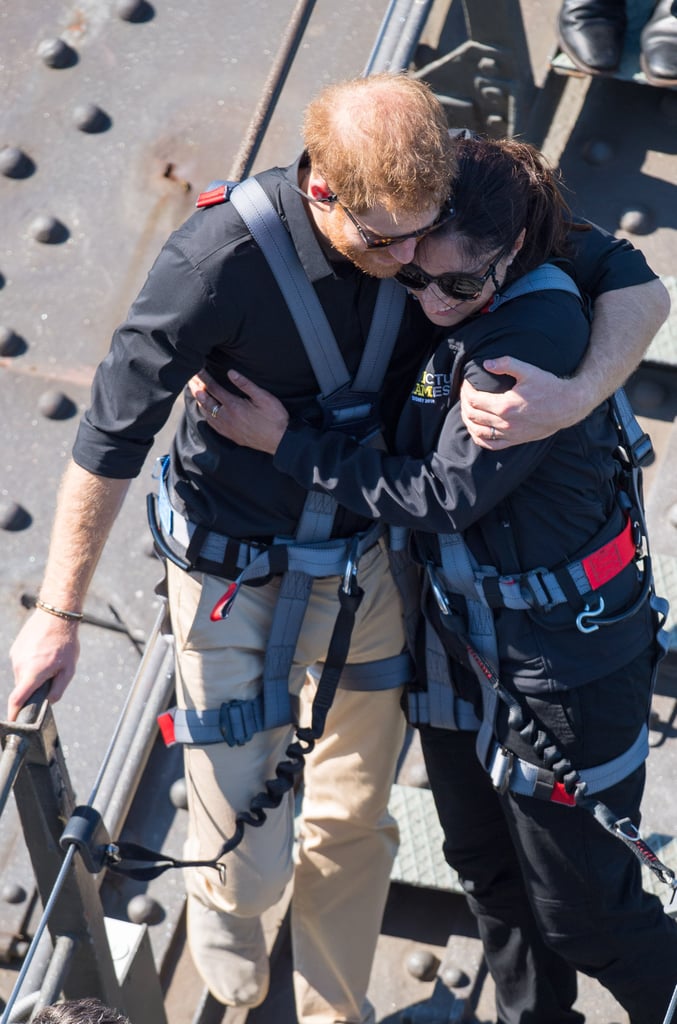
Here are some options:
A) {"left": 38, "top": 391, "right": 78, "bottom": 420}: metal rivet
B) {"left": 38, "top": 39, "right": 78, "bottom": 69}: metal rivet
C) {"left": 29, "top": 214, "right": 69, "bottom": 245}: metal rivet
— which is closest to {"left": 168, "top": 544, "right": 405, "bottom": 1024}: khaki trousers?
{"left": 38, "top": 391, "right": 78, "bottom": 420}: metal rivet

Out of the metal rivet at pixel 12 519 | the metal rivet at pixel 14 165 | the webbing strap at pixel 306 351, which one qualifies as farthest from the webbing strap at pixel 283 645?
the metal rivet at pixel 14 165

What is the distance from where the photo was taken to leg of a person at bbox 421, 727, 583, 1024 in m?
3.49

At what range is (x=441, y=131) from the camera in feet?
8.67

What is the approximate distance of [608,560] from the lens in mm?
3084

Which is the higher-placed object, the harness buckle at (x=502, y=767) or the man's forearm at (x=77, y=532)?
the man's forearm at (x=77, y=532)

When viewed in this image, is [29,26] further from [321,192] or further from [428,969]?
[428,969]

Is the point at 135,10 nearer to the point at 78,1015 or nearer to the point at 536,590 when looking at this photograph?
the point at 536,590

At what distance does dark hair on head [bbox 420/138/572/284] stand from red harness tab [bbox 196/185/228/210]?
45 centimetres

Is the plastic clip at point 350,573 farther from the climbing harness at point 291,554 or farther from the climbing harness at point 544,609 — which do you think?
the climbing harness at point 544,609

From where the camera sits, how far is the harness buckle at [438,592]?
3113 millimetres

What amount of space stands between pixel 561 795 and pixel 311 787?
78 cm

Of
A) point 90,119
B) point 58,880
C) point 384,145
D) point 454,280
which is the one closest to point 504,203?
point 454,280

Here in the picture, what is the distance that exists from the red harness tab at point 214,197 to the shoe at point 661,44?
6.98 ft

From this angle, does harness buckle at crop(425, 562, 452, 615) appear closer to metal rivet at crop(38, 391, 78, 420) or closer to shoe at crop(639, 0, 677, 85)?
metal rivet at crop(38, 391, 78, 420)
